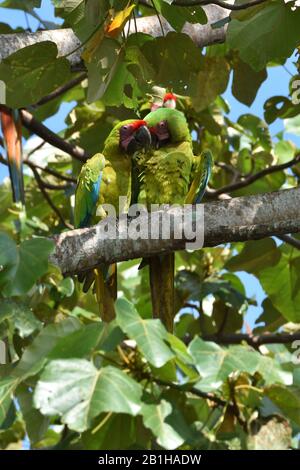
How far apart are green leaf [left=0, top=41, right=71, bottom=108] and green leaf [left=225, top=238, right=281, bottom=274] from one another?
3.65 feet

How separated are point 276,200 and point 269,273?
1164mm

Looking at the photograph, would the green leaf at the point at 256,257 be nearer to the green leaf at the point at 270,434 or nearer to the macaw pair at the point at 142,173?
the macaw pair at the point at 142,173

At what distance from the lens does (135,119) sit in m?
3.00

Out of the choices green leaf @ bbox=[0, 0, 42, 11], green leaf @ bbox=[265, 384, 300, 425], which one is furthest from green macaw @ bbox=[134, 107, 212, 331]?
green leaf @ bbox=[265, 384, 300, 425]

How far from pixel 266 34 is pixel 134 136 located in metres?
0.93

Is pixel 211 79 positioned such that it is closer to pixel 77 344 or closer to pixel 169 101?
pixel 169 101

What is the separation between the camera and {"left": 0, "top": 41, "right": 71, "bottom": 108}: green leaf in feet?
6.90

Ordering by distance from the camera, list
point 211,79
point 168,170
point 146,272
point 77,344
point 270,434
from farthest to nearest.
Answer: point 146,272 → point 211,79 → point 168,170 → point 270,434 → point 77,344

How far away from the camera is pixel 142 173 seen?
2988mm

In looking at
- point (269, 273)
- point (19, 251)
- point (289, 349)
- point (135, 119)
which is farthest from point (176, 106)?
point (19, 251)

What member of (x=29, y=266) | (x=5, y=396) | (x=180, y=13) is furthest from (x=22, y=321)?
(x=180, y=13)

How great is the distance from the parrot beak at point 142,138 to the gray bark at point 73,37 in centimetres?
32

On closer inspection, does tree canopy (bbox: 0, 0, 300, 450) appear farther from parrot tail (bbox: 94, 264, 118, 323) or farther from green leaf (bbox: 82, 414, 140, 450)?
parrot tail (bbox: 94, 264, 118, 323)
